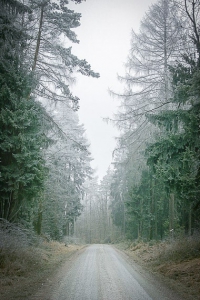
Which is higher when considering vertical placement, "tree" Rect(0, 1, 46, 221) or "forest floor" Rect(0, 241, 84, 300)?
"tree" Rect(0, 1, 46, 221)

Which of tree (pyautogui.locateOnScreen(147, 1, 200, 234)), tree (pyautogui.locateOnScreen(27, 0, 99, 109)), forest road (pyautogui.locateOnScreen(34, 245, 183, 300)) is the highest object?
tree (pyautogui.locateOnScreen(27, 0, 99, 109))

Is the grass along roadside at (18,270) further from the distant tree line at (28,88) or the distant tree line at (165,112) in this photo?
the distant tree line at (165,112)

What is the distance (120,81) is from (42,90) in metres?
5.43

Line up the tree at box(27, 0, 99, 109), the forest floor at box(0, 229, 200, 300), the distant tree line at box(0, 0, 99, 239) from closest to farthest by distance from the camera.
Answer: the forest floor at box(0, 229, 200, 300), the distant tree line at box(0, 0, 99, 239), the tree at box(27, 0, 99, 109)

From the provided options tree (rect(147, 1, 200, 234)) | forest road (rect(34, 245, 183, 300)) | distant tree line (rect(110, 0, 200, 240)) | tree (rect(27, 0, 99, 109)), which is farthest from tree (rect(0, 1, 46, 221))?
tree (rect(147, 1, 200, 234))

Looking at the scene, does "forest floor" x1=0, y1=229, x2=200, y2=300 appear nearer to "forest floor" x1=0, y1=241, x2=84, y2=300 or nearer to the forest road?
"forest floor" x1=0, y1=241, x2=84, y2=300

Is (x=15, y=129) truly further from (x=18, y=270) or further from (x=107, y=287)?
(x=107, y=287)

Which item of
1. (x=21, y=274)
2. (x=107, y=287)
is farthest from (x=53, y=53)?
(x=107, y=287)

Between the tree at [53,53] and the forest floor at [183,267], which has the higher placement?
the tree at [53,53]

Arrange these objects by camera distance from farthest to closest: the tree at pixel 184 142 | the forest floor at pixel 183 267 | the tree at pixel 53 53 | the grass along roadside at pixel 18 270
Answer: the tree at pixel 53 53 < the tree at pixel 184 142 < the forest floor at pixel 183 267 < the grass along roadside at pixel 18 270

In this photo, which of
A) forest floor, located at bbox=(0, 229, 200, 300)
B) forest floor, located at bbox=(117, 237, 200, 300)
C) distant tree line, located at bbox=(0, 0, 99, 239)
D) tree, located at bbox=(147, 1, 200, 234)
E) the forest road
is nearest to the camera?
the forest road

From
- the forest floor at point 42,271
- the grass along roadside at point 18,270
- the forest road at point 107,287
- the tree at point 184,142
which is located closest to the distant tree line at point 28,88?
the grass along roadside at point 18,270

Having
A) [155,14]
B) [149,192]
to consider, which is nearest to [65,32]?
[155,14]

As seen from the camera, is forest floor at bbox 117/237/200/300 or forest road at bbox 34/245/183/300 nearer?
forest road at bbox 34/245/183/300
